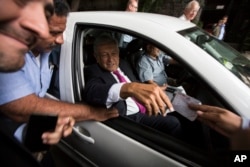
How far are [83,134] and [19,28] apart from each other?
1.46 metres

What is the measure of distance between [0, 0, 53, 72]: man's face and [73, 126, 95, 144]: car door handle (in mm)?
1339

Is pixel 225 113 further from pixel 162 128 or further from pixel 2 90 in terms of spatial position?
pixel 2 90

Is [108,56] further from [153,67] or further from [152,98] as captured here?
[152,98]

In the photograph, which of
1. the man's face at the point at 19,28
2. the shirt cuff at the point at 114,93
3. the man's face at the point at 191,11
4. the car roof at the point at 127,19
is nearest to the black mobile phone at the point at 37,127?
the man's face at the point at 19,28

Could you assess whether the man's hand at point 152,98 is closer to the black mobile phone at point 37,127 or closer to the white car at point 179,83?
the white car at point 179,83

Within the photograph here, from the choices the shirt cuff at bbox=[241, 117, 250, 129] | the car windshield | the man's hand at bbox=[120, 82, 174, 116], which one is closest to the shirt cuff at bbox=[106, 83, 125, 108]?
the man's hand at bbox=[120, 82, 174, 116]

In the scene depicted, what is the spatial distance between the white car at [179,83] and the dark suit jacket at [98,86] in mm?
67

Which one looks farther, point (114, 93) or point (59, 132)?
point (114, 93)

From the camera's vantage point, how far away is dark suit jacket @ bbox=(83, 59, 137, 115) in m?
1.97

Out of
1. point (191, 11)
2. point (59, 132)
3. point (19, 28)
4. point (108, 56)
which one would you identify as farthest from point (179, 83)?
point (191, 11)

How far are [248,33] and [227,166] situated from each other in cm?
850

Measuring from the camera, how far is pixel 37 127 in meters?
1.38

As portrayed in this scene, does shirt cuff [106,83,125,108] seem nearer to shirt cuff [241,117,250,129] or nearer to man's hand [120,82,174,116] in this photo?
man's hand [120,82,174,116]

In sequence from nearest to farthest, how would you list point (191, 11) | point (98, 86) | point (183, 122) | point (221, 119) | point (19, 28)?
point (19, 28) < point (221, 119) < point (98, 86) < point (183, 122) < point (191, 11)
